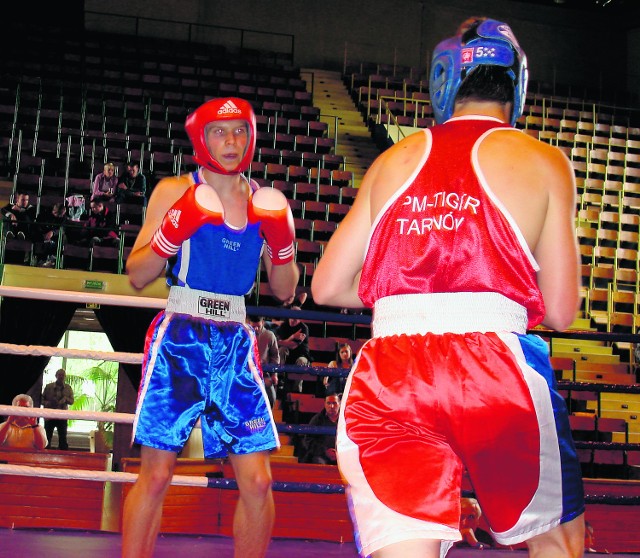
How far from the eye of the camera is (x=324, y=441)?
255 inches

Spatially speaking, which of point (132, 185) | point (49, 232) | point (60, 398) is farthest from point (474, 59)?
point (60, 398)

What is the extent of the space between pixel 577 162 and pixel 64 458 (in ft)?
32.9

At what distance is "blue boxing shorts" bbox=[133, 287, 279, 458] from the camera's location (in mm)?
2430

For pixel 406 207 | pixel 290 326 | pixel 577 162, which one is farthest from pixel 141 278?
pixel 577 162

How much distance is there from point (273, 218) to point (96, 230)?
6.72 m

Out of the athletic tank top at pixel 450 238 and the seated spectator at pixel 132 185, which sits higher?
the seated spectator at pixel 132 185

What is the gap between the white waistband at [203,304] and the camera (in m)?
2.54

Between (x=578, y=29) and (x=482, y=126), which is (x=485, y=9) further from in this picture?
(x=482, y=126)

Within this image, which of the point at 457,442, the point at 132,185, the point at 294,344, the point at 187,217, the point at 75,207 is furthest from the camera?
the point at 132,185

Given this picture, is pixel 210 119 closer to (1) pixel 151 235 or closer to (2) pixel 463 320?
(1) pixel 151 235

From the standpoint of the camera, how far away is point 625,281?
1073cm

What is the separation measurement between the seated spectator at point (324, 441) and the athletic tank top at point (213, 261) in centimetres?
372

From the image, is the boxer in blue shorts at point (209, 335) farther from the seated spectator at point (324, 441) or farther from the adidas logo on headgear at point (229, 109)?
the seated spectator at point (324, 441)

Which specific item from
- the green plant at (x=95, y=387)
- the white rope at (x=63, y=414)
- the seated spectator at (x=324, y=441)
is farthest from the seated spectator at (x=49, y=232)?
the green plant at (x=95, y=387)
